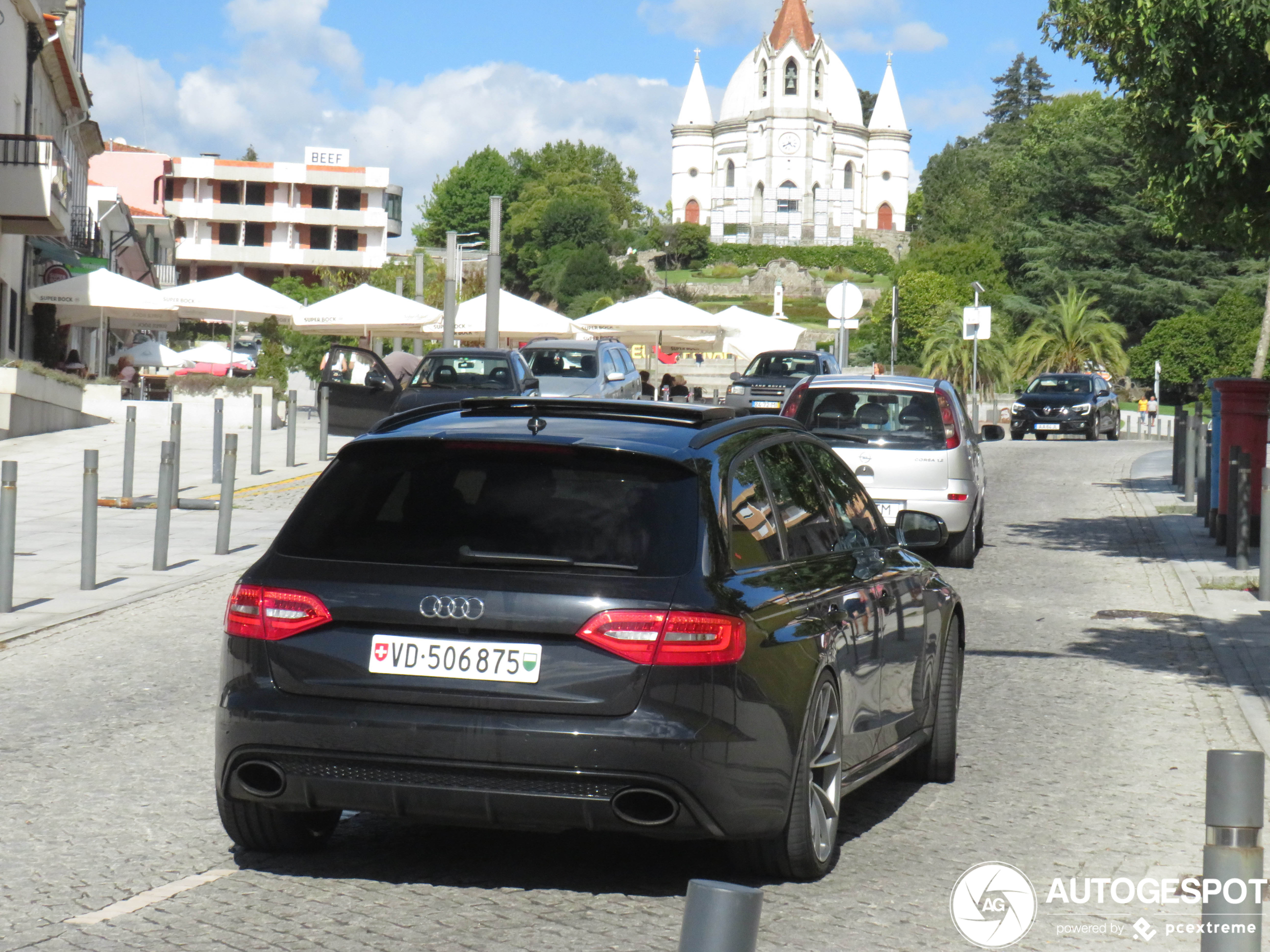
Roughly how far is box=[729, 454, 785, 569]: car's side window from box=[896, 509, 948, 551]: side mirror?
1.56m

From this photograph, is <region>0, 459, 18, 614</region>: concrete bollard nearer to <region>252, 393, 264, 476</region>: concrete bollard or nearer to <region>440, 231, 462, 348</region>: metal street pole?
<region>252, 393, 264, 476</region>: concrete bollard

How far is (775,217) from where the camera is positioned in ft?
505

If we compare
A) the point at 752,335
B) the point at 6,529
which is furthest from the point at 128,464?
the point at 752,335

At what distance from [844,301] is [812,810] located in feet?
81.2

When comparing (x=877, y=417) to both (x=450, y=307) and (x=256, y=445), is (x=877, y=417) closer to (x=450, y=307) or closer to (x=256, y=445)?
(x=256, y=445)

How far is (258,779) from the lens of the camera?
16.8 ft

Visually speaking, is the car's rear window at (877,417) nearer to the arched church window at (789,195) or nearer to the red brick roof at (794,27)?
the arched church window at (789,195)

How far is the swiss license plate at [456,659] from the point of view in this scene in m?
4.85

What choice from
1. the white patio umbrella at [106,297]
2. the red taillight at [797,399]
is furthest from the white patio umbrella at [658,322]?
the red taillight at [797,399]

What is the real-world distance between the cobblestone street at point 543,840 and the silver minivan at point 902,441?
4.02 m

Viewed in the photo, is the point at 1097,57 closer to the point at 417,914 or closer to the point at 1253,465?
the point at 1253,465

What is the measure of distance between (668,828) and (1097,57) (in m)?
12.5

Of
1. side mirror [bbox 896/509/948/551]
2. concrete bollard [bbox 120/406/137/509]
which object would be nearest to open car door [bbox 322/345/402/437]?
concrete bollard [bbox 120/406/137/509]

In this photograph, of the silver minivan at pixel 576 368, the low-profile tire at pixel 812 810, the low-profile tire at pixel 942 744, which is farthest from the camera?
the silver minivan at pixel 576 368
